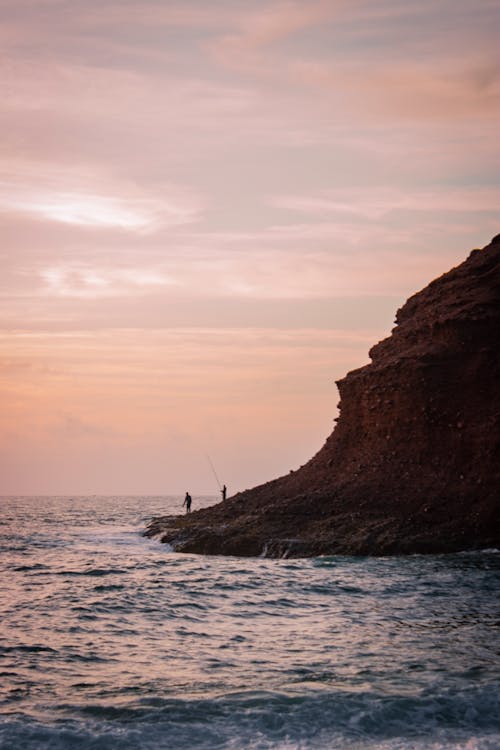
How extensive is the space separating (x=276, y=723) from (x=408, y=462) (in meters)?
27.4

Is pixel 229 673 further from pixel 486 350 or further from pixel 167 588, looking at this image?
pixel 486 350

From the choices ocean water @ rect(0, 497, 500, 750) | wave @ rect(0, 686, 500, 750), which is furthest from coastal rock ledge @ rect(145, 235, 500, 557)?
wave @ rect(0, 686, 500, 750)

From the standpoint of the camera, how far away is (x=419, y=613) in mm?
19109

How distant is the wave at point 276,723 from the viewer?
1015cm

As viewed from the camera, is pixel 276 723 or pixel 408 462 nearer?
pixel 276 723

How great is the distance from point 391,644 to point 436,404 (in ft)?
76.7

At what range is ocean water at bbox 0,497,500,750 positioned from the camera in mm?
10625

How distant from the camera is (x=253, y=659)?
14594mm

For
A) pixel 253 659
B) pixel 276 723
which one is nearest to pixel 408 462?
pixel 253 659

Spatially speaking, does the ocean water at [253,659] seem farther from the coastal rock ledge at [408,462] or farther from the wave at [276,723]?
the coastal rock ledge at [408,462]

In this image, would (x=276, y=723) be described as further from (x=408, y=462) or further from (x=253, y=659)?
(x=408, y=462)

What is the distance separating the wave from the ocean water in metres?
0.03

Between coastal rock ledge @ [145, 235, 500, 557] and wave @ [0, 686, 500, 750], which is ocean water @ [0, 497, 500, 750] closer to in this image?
wave @ [0, 686, 500, 750]

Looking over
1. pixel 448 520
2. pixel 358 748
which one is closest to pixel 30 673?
pixel 358 748
